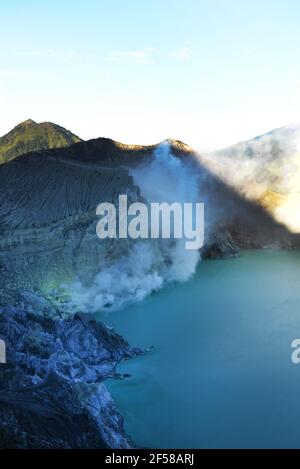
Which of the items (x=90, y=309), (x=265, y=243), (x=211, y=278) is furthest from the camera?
(x=265, y=243)

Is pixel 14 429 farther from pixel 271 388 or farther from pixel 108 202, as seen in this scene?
pixel 108 202

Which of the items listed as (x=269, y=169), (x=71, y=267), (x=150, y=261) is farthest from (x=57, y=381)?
(x=269, y=169)

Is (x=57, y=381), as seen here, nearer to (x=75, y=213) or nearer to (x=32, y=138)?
(x=75, y=213)

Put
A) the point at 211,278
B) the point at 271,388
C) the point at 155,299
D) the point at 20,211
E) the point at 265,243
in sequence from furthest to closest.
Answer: the point at 265,243, the point at 211,278, the point at 20,211, the point at 155,299, the point at 271,388

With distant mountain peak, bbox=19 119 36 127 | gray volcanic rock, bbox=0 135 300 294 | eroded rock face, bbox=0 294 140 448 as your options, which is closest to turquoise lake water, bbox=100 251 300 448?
eroded rock face, bbox=0 294 140 448

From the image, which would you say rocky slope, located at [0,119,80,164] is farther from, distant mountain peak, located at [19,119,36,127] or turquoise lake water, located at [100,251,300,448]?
turquoise lake water, located at [100,251,300,448]

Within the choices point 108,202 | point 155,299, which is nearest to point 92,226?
point 108,202
